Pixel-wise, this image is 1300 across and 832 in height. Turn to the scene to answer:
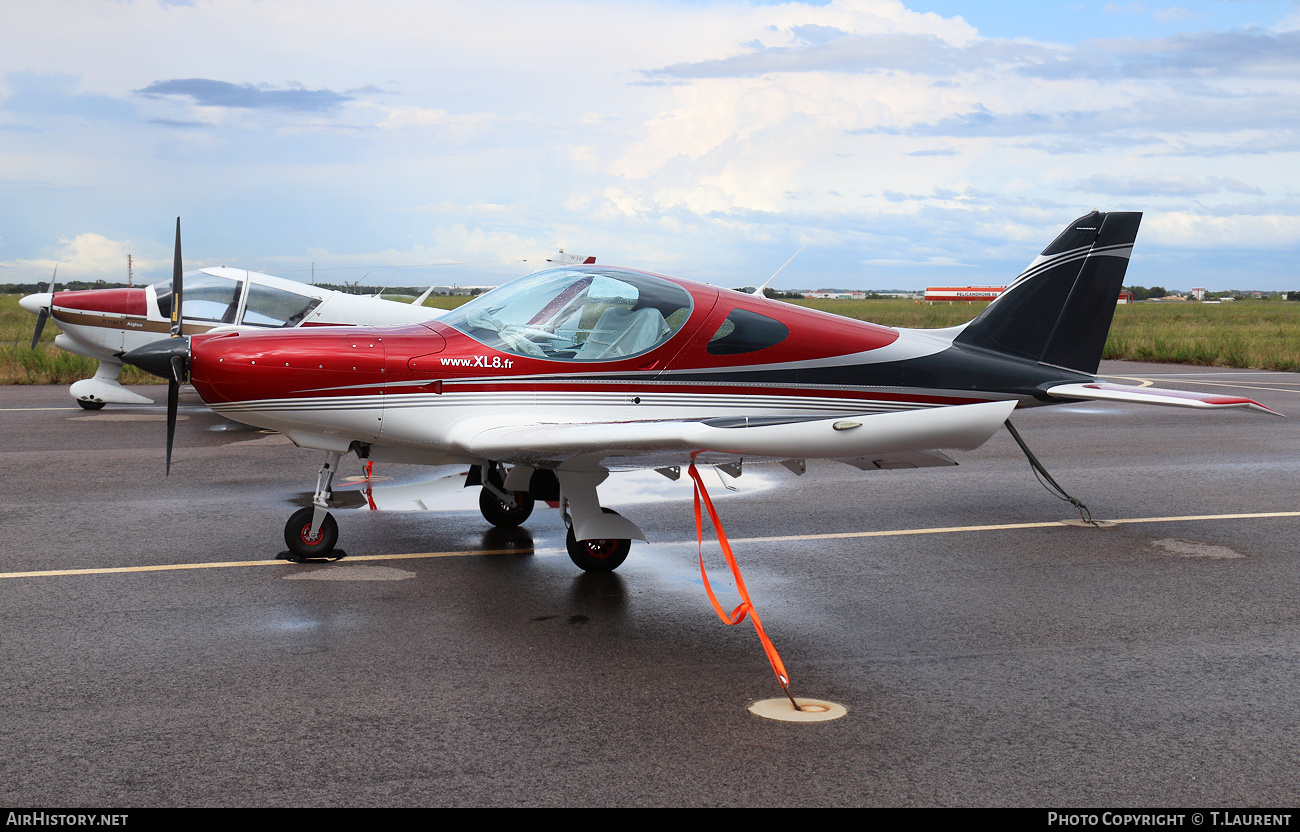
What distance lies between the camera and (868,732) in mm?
4457

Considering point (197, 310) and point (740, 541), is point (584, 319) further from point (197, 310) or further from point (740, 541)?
point (197, 310)

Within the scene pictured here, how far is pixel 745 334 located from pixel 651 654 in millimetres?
2439

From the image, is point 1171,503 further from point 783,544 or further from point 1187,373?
point 1187,373

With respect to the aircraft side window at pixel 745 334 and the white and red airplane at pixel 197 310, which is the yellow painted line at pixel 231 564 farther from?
the white and red airplane at pixel 197 310

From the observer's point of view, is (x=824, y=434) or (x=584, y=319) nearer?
(x=824, y=434)

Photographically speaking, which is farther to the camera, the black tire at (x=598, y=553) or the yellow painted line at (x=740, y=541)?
the black tire at (x=598, y=553)

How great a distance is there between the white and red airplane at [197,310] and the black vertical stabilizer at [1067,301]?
30.9ft

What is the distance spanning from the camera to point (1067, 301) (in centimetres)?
856

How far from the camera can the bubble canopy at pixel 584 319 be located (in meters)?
6.77

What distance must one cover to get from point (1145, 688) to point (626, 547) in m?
3.32

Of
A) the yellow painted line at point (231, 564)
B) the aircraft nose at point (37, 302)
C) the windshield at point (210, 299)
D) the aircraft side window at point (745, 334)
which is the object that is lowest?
the yellow painted line at point (231, 564)

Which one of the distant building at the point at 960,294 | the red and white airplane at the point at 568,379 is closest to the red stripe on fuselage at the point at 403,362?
the red and white airplane at the point at 568,379

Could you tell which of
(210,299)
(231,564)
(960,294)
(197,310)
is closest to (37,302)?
(197,310)
